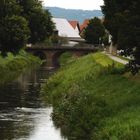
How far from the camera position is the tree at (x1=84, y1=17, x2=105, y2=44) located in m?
163

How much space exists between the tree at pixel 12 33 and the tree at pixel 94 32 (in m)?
90.0

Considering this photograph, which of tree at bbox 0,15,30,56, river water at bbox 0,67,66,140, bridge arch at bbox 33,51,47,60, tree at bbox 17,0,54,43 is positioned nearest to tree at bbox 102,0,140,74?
river water at bbox 0,67,66,140

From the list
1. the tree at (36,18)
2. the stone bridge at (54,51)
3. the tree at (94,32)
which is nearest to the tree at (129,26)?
the tree at (36,18)

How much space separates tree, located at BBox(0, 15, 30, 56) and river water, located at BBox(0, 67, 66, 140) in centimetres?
1259

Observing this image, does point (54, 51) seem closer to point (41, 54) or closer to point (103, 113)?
point (41, 54)

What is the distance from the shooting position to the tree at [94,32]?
534 ft

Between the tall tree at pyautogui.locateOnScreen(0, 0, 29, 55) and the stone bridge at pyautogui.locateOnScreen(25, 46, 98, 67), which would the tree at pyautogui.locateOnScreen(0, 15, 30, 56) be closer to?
the tall tree at pyautogui.locateOnScreen(0, 0, 29, 55)

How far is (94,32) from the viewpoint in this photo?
16288cm

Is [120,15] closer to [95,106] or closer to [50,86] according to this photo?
[95,106]

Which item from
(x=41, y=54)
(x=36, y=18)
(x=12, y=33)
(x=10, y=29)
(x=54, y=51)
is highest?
(x=36, y=18)

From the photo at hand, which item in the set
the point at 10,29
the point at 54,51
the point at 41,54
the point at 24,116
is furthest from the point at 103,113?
the point at 41,54

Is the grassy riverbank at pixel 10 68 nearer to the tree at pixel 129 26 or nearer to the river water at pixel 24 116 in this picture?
the river water at pixel 24 116

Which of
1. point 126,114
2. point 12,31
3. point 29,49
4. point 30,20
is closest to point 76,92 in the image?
point 126,114

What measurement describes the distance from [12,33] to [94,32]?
93.0 metres
